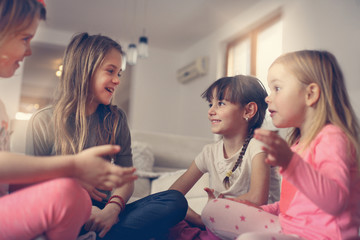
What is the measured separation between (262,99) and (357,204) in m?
0.52

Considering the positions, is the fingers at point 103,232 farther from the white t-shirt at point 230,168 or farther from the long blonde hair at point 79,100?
the white t-shirt at point 230,168

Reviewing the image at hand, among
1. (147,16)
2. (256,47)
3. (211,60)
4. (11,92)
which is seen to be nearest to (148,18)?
(147,16)

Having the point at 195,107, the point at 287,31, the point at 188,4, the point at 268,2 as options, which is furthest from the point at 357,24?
the point at 195,107

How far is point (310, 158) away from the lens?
2.39ft

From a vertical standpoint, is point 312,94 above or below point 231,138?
above

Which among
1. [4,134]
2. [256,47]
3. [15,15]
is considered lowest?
[4,134]

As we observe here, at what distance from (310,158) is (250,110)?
454mm

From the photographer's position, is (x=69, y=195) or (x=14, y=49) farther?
(x=14, y=49)

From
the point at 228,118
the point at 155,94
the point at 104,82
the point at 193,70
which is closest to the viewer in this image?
the point at 104,82

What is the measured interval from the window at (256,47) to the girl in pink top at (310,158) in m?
1.96

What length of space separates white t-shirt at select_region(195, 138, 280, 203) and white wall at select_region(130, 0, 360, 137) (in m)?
0.66

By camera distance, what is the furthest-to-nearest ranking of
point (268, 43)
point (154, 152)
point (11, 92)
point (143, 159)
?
point (11, 92) < point (268, 43) < point (154, 152) < point (143, 159)

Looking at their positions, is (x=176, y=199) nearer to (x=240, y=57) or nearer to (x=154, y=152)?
(x=154, y=152)

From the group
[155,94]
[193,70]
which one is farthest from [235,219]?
[155,94]
